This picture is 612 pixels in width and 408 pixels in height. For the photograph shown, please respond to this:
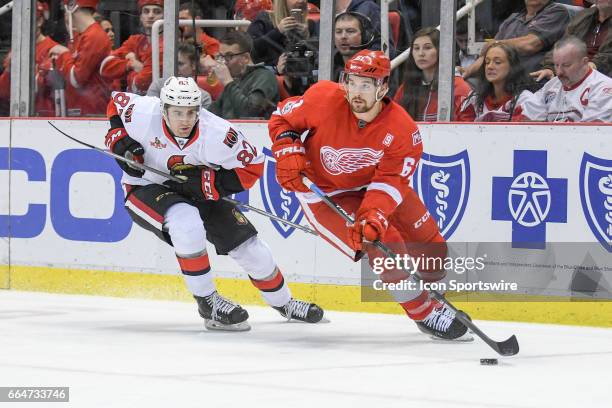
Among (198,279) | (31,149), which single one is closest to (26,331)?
(198,279)

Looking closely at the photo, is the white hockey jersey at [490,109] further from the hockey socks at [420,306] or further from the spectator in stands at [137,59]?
the spectator in stands at [137,59]

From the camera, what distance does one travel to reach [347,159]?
17.1ft

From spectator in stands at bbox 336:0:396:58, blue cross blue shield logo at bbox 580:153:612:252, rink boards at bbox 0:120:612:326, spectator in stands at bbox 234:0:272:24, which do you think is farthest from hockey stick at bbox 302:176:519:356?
spectator in stands at bbox 234:0:272:24

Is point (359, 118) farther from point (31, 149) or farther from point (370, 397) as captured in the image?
point (31, 149)

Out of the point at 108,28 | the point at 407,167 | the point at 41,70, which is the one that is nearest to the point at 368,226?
the point at 407,167

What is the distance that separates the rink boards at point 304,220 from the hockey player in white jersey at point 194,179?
2.67 feet

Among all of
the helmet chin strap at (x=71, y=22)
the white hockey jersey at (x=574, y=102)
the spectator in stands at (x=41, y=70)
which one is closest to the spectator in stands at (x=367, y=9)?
the white hockey jersey at (x=574, y=102)

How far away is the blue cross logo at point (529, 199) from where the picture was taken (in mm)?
5770

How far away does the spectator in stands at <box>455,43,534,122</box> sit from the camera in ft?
19.7

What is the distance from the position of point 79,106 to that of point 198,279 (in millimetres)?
2121

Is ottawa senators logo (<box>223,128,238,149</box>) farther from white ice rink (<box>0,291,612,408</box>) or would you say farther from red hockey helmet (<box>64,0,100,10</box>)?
red hockey helmet (<box>64,0,100,10</box>)

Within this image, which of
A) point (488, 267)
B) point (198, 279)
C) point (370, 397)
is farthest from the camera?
point (488, 267)

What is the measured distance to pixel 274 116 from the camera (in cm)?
529

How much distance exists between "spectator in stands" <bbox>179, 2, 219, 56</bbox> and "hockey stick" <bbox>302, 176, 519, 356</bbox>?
1.82 meters
